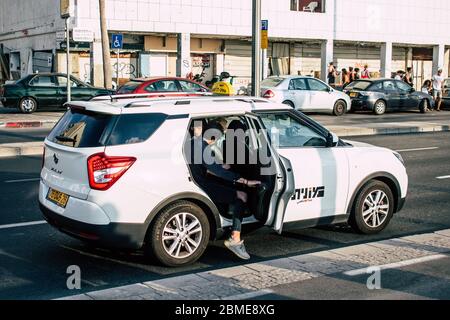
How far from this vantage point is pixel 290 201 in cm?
684

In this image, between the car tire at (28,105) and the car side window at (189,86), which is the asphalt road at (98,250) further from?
the car tire at (28,105)

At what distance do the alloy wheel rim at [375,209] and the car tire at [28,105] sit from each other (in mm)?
19262

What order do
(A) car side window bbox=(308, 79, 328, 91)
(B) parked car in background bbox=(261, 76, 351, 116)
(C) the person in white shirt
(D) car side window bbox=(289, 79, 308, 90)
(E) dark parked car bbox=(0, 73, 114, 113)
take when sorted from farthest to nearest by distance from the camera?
1. (C) the person in white shirt
2. (A) car side window bbox=(308, 79, 328, 91)
3. (D) car side window bbox=(289, 79, 308, 90)
4. (B) parked car in background bbox=(261, 76, 351, 116)
5. (E) dark parked car bbox=(0, 73, 114, 113)

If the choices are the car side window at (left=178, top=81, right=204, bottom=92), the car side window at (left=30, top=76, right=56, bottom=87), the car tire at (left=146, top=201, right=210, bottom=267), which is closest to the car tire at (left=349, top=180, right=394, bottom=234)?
the car tire at (left=146, top=201, right=210, bottom=267)

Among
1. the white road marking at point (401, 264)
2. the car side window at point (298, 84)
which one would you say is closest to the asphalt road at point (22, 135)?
the car side window at point (298, 84)

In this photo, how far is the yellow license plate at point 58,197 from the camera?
6188 mm

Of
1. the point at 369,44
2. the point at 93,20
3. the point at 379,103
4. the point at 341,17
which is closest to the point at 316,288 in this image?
the point at 379,103

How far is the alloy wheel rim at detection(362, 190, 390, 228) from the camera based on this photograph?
7520 mm

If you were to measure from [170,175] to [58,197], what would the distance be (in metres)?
1.14

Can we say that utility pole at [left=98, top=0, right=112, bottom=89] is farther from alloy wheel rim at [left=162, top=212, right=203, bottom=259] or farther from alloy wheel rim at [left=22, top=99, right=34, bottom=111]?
alloy wheel rim at [left=162, top=212, right=203, bottom=259]

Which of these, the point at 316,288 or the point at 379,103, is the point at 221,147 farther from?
the point at 379,103

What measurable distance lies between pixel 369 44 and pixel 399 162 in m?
37.5

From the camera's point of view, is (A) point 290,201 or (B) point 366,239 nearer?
(A) point 290,201

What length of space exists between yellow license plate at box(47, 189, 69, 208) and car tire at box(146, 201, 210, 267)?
2.82ft
